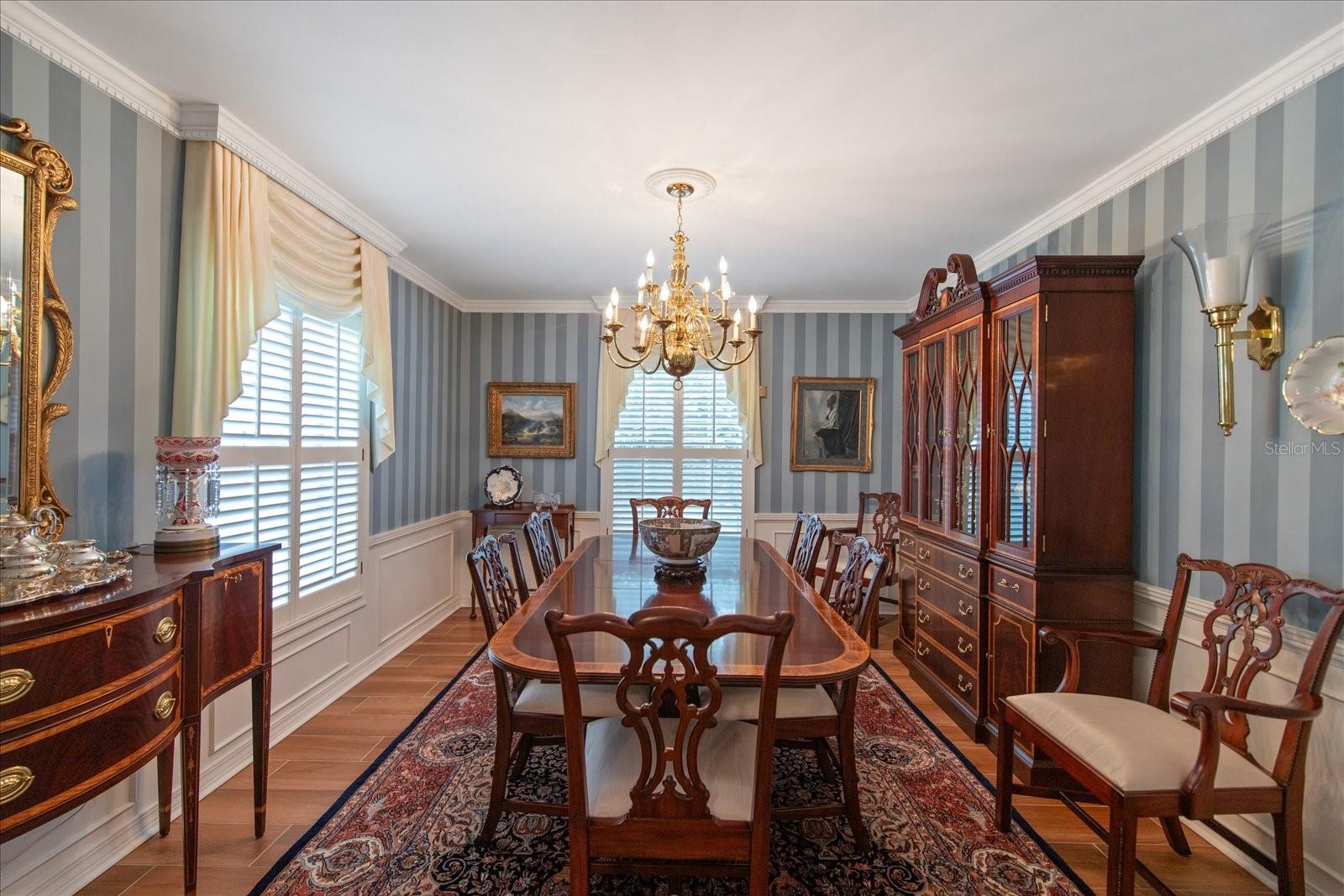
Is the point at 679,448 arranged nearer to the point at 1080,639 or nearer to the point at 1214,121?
the point at 1080,639

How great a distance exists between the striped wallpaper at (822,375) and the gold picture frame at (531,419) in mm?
1677

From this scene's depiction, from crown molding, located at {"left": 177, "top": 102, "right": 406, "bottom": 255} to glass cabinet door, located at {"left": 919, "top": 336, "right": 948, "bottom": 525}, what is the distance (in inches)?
127

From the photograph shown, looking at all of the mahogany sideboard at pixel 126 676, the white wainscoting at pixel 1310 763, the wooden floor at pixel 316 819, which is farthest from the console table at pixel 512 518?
the white wainscoting at pixel 1310 763

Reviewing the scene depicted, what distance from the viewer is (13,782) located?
134cm

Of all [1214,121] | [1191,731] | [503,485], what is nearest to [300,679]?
[503,485]

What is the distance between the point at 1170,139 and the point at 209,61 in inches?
138

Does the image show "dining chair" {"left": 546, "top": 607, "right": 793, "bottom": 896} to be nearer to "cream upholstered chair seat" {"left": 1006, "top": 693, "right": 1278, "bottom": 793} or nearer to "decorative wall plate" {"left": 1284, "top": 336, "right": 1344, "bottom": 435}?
"cream upholstered chair seat" {"left": 1006, "top": 693, "right": 1278, "bottom": 793}

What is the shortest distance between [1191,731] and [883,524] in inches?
118

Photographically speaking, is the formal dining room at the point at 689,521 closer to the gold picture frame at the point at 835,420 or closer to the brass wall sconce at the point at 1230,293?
the brass wall sconce at the point at 1230,293

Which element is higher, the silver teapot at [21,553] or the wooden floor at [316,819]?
the silver teapot at [21,553]

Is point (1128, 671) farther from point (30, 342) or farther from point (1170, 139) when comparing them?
point (30, 342)

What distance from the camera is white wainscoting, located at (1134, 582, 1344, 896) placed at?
1.86 m

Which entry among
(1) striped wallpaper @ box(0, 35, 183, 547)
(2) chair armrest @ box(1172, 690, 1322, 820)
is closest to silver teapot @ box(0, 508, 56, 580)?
(1) striped wallpaper @ box(0, 35, 183, 547)

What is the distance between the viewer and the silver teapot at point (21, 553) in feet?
4.84
